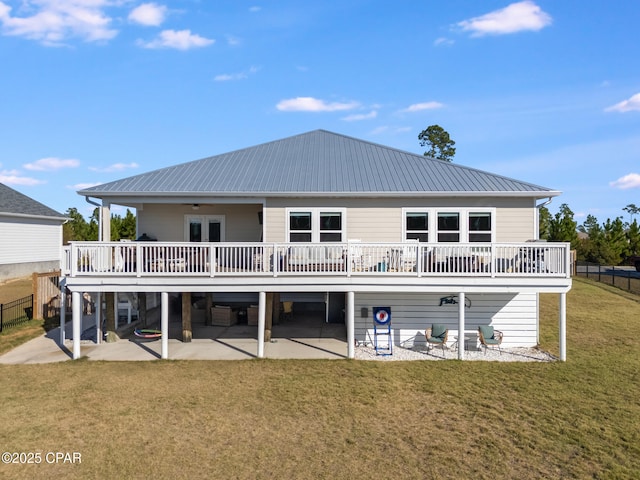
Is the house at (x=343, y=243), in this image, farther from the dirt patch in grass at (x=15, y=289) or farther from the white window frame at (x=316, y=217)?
the dirt patch in grass at (x=15, y=289)

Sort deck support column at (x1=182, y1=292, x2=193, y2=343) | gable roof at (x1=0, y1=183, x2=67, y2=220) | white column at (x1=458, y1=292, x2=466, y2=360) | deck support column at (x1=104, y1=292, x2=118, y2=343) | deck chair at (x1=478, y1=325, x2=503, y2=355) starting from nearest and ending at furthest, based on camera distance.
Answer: white column at (x1=458, y1=292, x2=466, y2=360), deck chair at (x1=478, y1=325, x2=503, y2=355), deck support column at (x1=182, y1=292, x2=193, y2=343), deck support column at (x1=104, y1=292, x2=118, y2=343), gable roof at (x1=0, y1=183, x2=67, y2=220)

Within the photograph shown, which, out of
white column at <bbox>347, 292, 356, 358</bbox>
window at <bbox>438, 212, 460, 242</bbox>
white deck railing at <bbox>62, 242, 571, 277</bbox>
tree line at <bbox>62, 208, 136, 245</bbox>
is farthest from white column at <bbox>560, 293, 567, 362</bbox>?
tree line at <bbox>62, 208, 136, 245</bbox>

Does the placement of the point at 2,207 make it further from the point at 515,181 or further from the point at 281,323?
the point at 515,181

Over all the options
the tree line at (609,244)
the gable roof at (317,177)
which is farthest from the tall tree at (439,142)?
the gable roof at (317,177)

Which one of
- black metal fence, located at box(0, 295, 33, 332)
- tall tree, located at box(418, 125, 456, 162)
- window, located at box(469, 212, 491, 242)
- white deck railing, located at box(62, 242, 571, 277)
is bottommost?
black metal fence, located at box(0, 295, 33, 332)

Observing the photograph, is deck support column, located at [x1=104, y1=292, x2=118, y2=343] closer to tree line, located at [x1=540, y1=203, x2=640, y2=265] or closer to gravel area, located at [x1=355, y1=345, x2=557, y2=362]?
gravel area, located at [x1=355, y1=345, x2=557, y2=362]
